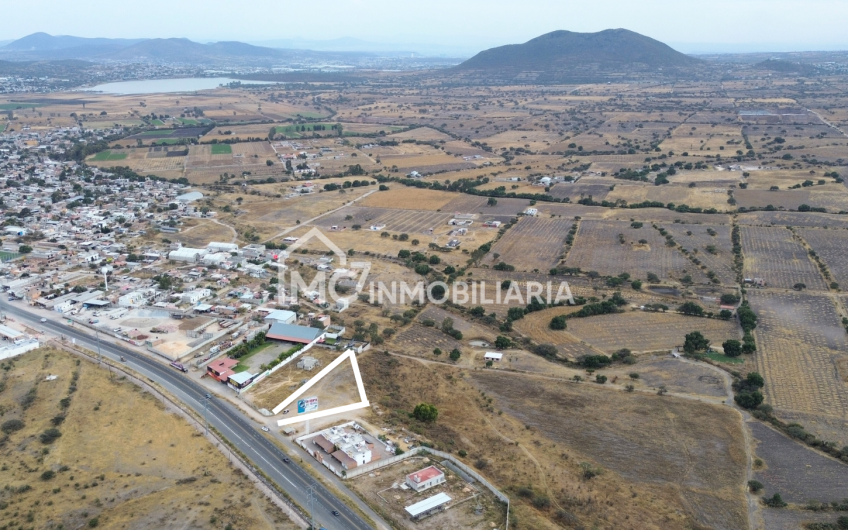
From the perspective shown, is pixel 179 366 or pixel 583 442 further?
pixel 179 366

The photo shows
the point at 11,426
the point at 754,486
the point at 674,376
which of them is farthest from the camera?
the point at 674,376

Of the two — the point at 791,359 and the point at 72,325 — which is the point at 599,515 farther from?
the point at 72,325

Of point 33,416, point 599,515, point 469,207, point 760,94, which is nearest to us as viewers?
point 599,515

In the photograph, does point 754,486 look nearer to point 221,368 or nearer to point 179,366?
point 221,368

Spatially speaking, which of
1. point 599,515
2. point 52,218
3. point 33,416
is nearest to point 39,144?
point 52,218

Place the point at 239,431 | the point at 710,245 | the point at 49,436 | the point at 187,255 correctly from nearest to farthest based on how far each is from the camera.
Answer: the point at 49,436, the point at 239,431, the point at 187,255, the point at 710,245

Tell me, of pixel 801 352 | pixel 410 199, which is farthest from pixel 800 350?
pixel 410 199

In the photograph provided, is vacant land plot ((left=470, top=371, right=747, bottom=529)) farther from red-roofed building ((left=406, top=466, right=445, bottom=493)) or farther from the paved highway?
the paved highway
